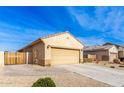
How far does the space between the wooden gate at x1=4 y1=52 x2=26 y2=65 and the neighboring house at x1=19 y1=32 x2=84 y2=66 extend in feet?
3.13

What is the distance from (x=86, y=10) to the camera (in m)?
14.6

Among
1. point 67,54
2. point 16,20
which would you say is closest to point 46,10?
point 16,20

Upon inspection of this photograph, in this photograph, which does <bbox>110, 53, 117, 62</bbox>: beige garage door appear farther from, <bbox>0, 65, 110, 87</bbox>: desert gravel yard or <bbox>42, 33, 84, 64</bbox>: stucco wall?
<bbox>0, 65, 110, 87</bbox>: desert gravel yard

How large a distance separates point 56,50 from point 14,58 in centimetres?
516

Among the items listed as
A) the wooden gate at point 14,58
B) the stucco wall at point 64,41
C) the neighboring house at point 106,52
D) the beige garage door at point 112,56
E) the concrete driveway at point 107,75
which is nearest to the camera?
the concrete driveway at point 107,75

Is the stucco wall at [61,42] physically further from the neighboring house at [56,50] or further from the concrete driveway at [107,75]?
the concrete driveway at [107,75]

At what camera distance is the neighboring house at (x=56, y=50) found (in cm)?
1670

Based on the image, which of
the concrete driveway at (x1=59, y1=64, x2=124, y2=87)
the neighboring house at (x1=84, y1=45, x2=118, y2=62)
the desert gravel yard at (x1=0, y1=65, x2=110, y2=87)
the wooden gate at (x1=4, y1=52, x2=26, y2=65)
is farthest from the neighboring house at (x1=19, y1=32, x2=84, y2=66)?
the neighboring house at (x1=84, y1=45, x2=118, y2=62)

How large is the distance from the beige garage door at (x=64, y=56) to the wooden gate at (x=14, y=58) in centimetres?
438

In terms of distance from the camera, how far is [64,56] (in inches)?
720

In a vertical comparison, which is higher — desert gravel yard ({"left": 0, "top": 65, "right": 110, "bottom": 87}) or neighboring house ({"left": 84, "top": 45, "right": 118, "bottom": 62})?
neighboring house ({"left": 84, "top": 45, "right": 118, "bottom": 62})

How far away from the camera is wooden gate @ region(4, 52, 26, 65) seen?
727 inches

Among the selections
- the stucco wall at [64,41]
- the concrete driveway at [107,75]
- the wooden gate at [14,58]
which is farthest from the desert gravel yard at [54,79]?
the wooden gate at [14,58]
